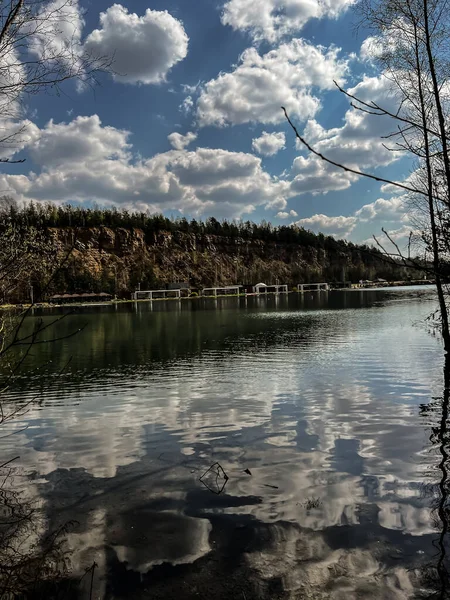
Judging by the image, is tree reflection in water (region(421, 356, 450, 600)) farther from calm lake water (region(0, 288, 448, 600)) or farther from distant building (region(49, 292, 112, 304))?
distant building (region(49, 292, 112, 304))

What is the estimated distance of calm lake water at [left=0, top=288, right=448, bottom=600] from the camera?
239 inches

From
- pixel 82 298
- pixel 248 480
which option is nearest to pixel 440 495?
pixel 248 480

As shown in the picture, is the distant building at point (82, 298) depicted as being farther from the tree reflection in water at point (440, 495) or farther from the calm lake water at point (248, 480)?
the tree reflection in water at point (440, 495)

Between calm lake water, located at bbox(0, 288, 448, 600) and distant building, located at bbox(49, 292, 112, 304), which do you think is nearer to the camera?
calm lake water, located at bbox(0, 288, 448, 600)

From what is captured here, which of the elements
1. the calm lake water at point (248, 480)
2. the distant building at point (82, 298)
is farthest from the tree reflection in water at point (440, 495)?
the distant building at point (82, 298)

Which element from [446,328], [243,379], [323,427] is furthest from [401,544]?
[446,328]

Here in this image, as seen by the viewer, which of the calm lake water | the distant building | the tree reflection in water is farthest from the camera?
the distant building

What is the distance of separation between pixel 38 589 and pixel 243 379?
1564 centimetres

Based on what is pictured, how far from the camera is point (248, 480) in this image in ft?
30.3

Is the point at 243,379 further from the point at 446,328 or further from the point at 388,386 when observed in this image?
the point at 446,328

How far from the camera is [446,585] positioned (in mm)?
5559

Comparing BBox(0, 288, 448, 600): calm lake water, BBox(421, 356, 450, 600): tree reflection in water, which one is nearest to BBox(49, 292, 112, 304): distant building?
BBox(0, 288, 448, 600): calm lake water

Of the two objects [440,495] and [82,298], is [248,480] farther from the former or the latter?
[82,298]

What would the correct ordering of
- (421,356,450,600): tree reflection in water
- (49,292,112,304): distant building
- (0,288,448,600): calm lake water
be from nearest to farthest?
(421,356,450,600): tree reflection in water, (0,288,448,600): calm lake water, (49,292,112,304): distant building
